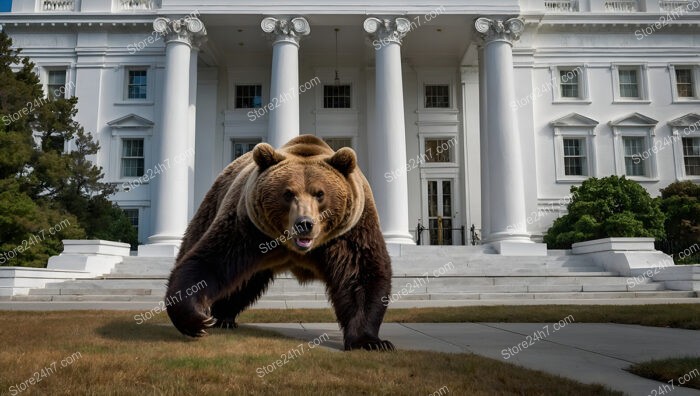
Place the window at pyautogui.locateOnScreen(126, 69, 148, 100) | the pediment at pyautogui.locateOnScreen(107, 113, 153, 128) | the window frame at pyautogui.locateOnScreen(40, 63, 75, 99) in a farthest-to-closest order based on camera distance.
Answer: the window at pyautogui.locateOnScreen(126, 69, 148, 100) → the window frame at pyautogui.locateOnScreen(40, 63, 75, 99) → the pediment at pyautogui.locateOnScreen(107, 113, 153, 128)

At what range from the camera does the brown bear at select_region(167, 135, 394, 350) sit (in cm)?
476

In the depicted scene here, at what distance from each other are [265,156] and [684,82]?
32706 millimetres

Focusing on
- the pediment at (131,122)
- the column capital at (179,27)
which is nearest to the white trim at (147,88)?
the pediment at (131,122)

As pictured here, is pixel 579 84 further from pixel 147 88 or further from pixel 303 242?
pixel 303 242

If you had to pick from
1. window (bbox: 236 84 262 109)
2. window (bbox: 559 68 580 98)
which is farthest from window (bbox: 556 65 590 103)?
window (bbox: 236 84 262 109)

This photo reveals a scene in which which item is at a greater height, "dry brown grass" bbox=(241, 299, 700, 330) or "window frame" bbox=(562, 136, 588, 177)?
"window frame" bbox=(562, 136, 588, 177)

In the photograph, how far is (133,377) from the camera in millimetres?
3480

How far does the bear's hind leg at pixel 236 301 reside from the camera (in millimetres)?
6832

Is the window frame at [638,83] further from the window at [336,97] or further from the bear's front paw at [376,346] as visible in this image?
the bear's front paw at [376,346]

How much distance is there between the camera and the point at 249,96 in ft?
102

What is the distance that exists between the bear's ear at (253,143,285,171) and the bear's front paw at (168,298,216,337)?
4.40 ft

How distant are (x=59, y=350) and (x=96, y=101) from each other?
2720cm

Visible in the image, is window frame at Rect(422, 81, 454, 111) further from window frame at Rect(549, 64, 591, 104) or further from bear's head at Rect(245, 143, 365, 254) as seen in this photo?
bear's head at Rect(245, 143, 365, 254)

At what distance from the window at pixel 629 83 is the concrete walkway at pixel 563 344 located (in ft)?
84.9
